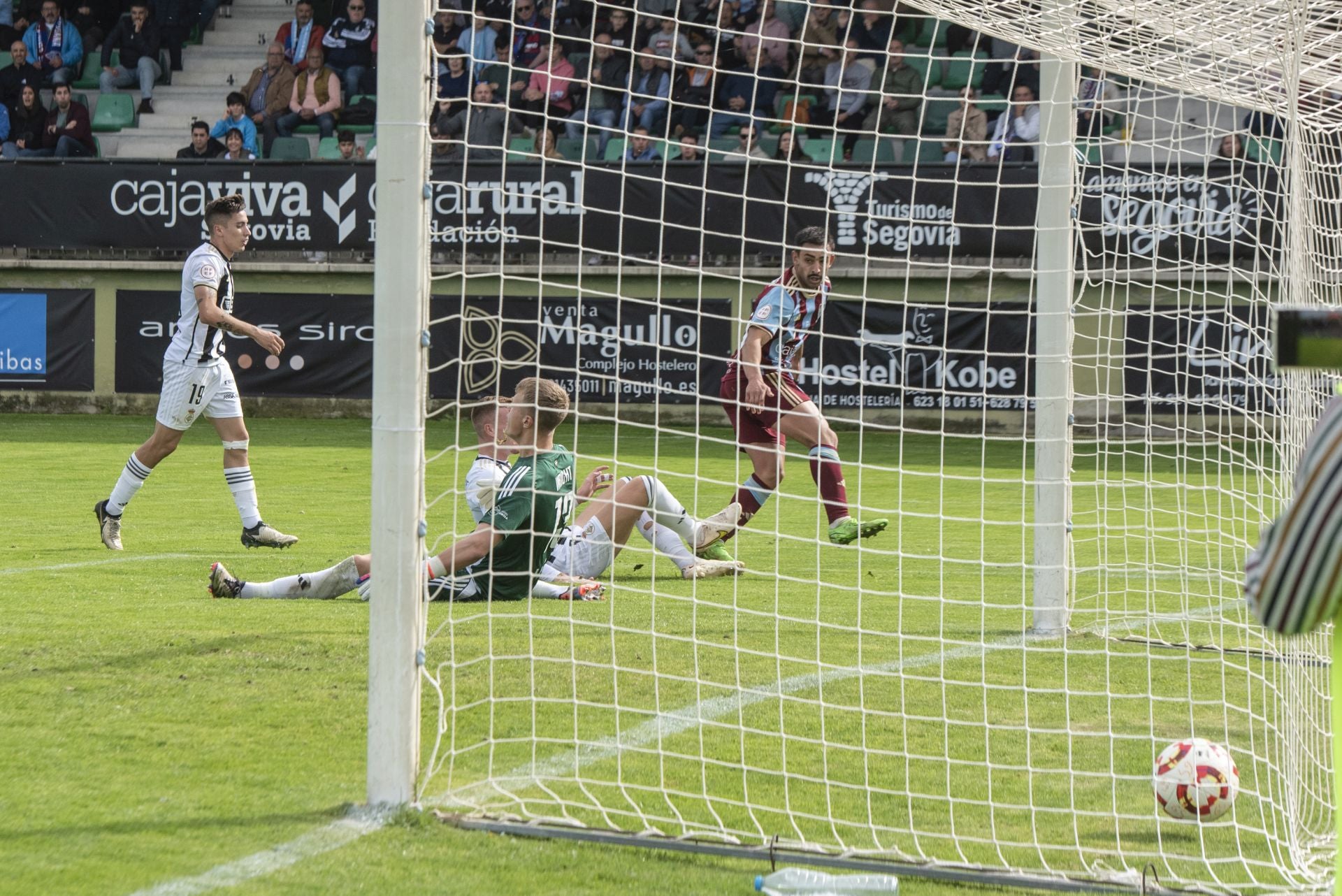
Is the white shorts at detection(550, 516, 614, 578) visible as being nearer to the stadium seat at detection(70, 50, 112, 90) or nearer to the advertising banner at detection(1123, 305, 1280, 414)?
the advertising banner at detection(1123, 305, 1280, 414)

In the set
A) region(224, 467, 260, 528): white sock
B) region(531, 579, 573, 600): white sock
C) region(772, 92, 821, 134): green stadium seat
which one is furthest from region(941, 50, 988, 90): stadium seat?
region(531, 579, 573, 600): white sock

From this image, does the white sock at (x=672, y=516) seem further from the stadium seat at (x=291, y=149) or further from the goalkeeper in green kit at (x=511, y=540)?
the stadium seat at (x=291, y=149)

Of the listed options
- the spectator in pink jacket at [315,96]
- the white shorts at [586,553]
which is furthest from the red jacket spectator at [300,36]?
the white shorts at [586,553]

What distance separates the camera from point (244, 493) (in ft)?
28.8

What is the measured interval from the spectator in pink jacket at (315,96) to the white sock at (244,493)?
43.9 feet

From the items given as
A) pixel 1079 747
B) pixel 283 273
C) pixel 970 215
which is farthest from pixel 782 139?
pixel 1079 747

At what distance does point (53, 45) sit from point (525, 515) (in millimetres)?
19883

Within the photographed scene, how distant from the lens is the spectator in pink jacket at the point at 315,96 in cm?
2125

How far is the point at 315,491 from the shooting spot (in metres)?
11.9

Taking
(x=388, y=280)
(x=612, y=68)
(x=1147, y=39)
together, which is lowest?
(x=388, y=280)

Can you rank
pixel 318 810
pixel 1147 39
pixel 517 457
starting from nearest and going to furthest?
1. pixel 318 810
2. pixel 1147 39
3. pixel 517 457

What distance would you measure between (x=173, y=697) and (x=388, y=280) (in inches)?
73.1

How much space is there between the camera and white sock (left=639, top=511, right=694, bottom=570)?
25.2 feet

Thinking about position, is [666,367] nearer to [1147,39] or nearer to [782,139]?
[782,139]
